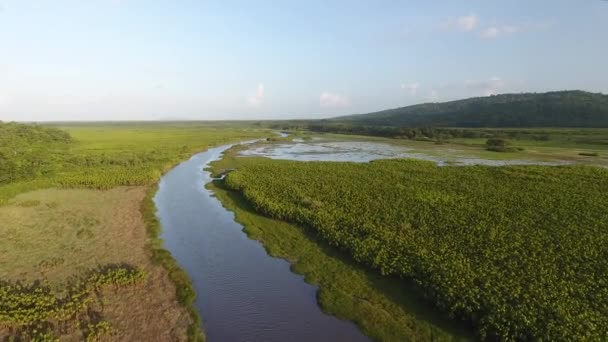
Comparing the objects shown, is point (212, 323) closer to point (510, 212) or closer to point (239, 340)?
point (239, 340)

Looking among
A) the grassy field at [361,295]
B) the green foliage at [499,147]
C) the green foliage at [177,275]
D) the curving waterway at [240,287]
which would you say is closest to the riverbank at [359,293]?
the grassy field at [361,295]

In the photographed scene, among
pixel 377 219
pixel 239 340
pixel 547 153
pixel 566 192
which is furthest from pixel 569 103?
pixel 239 340

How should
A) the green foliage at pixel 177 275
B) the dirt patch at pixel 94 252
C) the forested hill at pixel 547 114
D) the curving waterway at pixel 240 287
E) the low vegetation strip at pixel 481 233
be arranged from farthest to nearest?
the forested hill at pixel 547 114, the dirt patch at pixel 94 252, the green foliage at pixel 177 275, the curving waterway at pixel 240 287, the low vegetation strip at pixel 481 233

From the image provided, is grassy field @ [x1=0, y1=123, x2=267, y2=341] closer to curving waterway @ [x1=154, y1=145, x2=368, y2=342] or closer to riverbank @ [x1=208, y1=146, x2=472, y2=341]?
curving waterway @ [x1=154, y1=145, x2=368, y2=342]

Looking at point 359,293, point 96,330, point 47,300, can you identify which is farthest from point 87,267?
point 359,293

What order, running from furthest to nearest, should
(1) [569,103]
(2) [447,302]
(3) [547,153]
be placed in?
1. (1) [569,103]
2. (3) [547,153]
3. (2) [447,302]

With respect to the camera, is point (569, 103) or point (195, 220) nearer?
point (195, 220)

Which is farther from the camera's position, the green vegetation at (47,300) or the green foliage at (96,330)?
the green vegetation at (47,300)

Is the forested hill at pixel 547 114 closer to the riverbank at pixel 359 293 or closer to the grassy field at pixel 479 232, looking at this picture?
the grassy field at pixel 479 232
